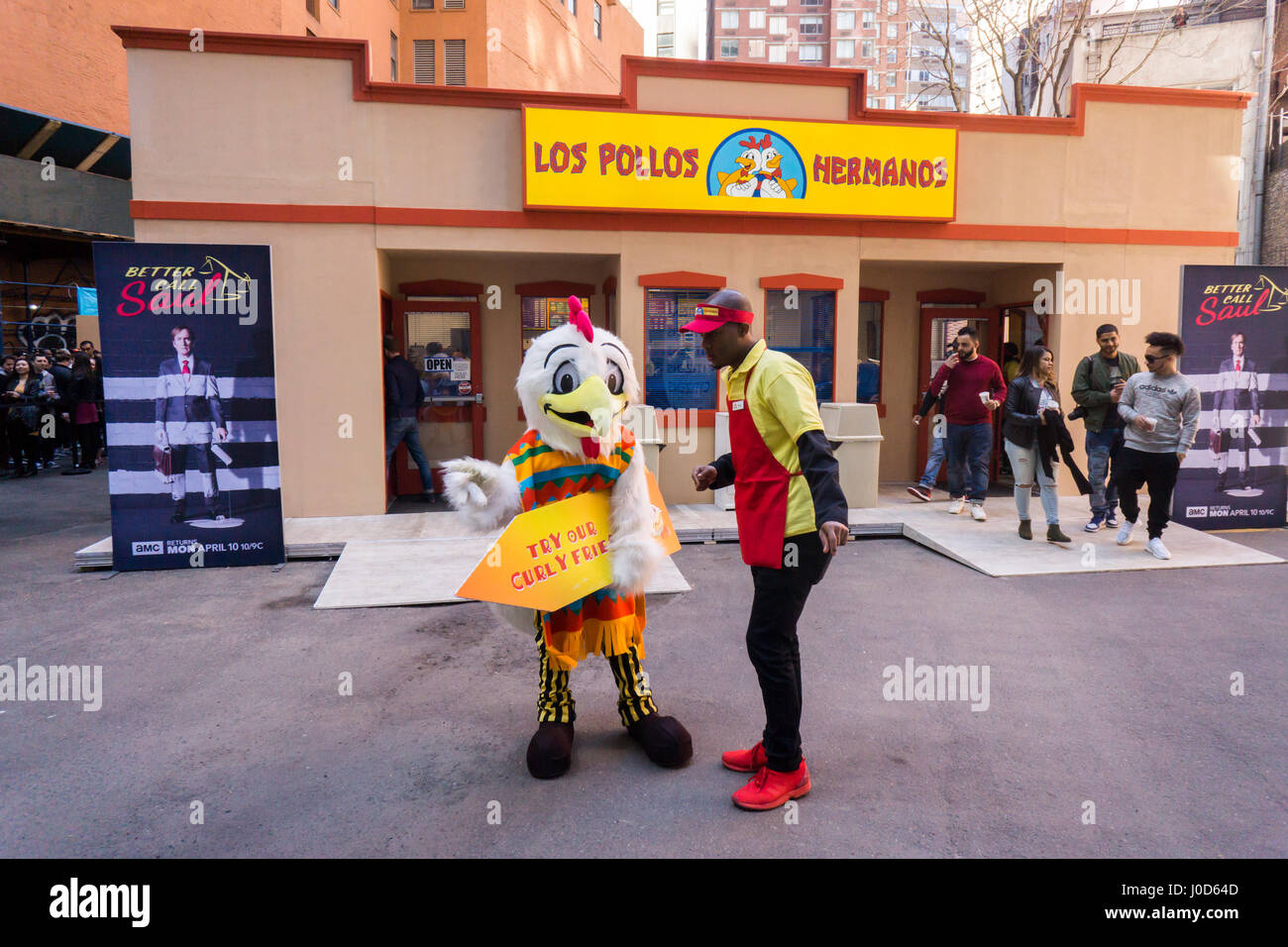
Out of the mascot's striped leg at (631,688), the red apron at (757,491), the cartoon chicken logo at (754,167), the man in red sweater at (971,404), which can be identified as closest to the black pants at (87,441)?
the cartoon chicken logo at (754,167)

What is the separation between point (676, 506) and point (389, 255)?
4.56 metres

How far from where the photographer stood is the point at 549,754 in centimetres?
380

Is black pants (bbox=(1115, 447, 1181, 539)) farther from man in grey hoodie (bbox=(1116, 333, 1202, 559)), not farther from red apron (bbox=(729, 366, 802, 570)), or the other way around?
red apron (bbox=(729, 366, 802, 570))

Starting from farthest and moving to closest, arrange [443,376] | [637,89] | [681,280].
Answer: [443,376], [681,280], [637,89]

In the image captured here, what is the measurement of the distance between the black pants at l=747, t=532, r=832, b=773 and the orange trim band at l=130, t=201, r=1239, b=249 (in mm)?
7021

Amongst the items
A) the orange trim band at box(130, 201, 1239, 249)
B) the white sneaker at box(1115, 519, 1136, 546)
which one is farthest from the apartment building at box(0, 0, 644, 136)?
the white sneaker at box(1115, 519, 1136, 546)

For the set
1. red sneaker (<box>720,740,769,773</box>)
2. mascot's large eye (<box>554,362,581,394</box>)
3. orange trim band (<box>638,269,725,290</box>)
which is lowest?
red sneaker (<box>720,740,769,773</box>)

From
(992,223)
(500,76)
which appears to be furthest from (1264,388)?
(500,76)

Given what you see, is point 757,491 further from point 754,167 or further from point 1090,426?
point 754,167

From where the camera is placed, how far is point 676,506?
10.3 meters

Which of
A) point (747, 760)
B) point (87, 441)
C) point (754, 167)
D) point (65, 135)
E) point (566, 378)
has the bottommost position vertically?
point (747, 760)

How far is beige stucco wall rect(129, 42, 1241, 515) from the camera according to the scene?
893 cm

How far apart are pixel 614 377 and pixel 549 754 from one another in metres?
1.71

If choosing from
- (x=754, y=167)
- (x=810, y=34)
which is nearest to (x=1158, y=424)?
(x=754, y=167)
